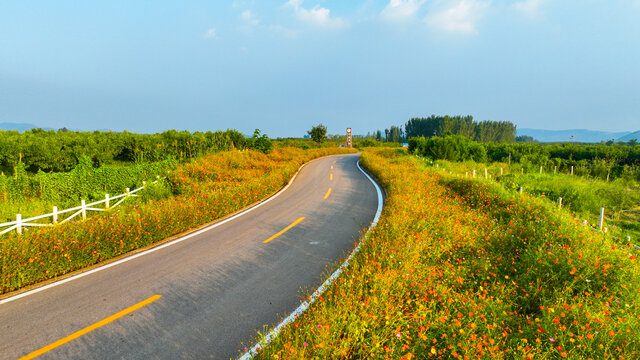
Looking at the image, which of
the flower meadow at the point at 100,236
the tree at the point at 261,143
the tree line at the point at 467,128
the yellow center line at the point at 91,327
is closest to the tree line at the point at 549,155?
the tree at the point at 261,143

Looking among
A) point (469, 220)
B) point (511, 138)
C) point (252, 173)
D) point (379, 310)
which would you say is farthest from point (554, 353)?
point (511, 138)

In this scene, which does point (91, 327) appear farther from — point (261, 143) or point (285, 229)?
point (261, 143)

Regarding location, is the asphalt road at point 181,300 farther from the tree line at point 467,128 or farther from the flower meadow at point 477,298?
the tree line at point 467,128

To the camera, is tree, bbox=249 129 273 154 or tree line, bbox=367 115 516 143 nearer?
tree, bbox=249 129 273 154

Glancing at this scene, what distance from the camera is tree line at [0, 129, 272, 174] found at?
2047 centimetres

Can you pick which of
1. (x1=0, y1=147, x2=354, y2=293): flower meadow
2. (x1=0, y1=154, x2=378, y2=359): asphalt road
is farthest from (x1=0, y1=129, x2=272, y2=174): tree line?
(x1=0, y1=154, x2=378, y2=359): asphalt road

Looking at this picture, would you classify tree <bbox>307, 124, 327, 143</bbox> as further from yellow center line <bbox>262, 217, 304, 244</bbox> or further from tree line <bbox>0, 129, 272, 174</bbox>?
yellow center line <bbox>262, 217, 304, 244</bbox>

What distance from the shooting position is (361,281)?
5109 mm

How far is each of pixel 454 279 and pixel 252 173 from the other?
16.7 meters

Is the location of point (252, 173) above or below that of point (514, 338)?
above

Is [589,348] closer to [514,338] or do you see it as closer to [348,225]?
[514,338]

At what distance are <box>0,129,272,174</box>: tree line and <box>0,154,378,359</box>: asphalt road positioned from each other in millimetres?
20214

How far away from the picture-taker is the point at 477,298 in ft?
17.8

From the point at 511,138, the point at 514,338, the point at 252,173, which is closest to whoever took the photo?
the point at 514,338
